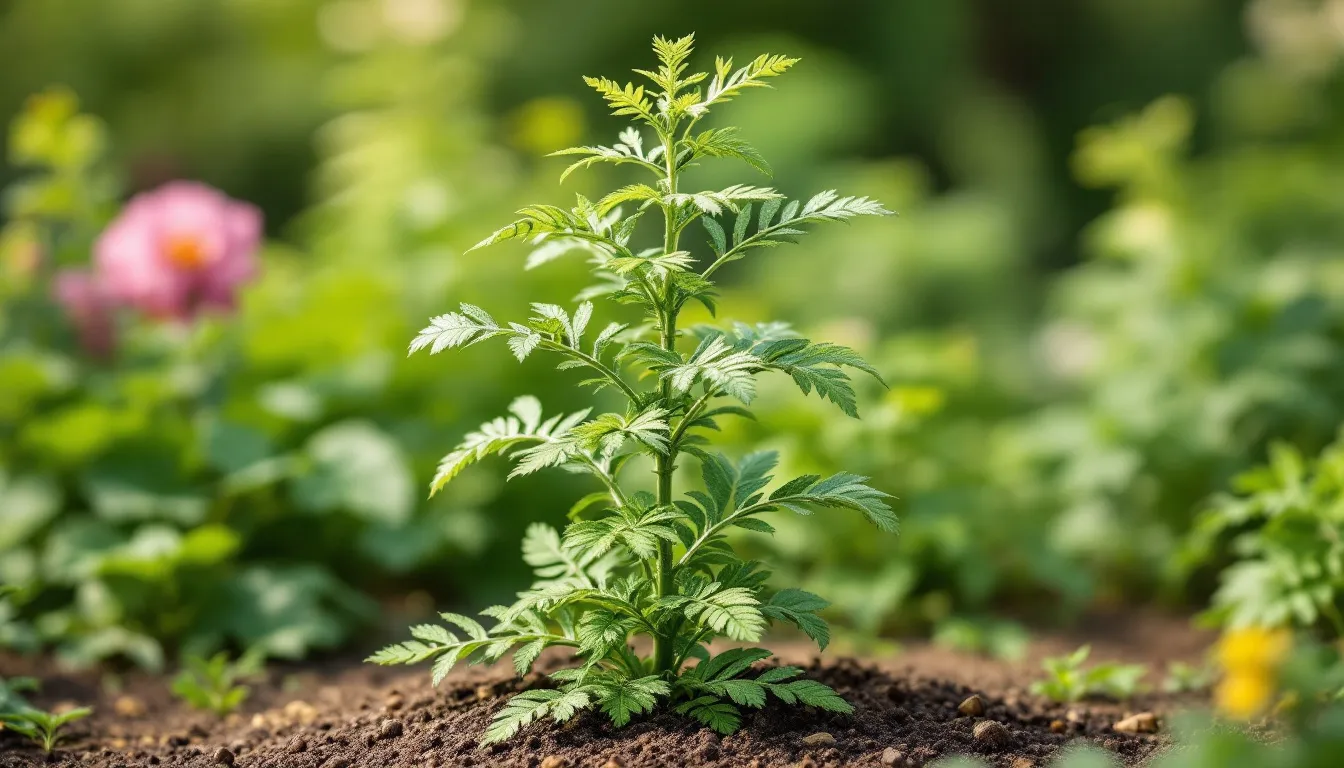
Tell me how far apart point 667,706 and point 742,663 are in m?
0.13

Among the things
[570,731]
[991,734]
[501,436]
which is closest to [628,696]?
[570,731]

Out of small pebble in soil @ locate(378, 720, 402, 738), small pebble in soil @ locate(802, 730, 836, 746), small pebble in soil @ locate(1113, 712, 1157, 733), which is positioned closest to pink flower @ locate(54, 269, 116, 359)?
small pebble in soil @ locate(378, 720, 402, 738)

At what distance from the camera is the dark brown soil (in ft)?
5.28

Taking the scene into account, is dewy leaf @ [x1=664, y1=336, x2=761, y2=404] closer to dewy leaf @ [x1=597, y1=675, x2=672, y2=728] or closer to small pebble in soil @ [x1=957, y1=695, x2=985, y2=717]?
dewy leaf @ [x1=597, y1=675, x2=672, y2=728]

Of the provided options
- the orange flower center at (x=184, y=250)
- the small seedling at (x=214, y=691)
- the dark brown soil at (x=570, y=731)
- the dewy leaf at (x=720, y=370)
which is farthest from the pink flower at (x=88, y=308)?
the dewy leaf at (x=720, y=370)

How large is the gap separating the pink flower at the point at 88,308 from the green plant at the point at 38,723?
155 cm

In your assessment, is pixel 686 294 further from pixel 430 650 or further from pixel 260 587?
Answer: pixel 260 587

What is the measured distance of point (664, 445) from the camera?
1615 mm

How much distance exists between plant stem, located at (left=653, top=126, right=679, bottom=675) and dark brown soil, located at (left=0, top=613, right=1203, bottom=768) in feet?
0.30

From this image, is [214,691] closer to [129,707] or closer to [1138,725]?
[129,707]

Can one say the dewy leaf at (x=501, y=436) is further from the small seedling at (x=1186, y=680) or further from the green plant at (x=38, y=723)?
the small seedling at (x=1186, y=680)

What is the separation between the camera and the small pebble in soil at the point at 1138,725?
6.29 ft

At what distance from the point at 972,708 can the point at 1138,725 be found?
287mm

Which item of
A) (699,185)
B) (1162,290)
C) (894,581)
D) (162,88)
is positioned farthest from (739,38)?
(894,581)
